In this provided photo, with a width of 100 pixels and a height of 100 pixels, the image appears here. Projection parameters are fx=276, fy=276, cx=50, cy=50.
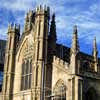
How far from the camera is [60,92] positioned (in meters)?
34.3

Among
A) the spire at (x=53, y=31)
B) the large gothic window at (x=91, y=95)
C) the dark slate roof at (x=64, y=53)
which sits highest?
the spire at (x=53, y=31)

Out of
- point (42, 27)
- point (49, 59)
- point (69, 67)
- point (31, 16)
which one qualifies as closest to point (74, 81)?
point (69, 67)

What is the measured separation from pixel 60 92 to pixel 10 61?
1219cm

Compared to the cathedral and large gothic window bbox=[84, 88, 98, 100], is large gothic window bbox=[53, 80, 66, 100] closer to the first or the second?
the cathedral

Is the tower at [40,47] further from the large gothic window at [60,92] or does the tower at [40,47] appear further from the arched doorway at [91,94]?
the arched doorway at [91,94]

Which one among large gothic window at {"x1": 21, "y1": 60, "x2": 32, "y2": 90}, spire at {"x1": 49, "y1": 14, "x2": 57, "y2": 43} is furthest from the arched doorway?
spire at {"x1": 49, "y1": 14, "x2": 57, "y2": 43}

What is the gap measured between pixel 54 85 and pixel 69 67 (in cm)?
363

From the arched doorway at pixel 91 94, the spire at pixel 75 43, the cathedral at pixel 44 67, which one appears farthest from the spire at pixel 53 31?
the arched doorway at pixel 91 94

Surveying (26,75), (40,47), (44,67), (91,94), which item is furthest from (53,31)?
(91,94)

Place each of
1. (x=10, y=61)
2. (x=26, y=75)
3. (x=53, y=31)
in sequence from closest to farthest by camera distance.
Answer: (x=26, y=75)
(x=53, y=31)
(x=10, y=61)

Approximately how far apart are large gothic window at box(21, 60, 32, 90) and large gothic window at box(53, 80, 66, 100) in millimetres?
5198

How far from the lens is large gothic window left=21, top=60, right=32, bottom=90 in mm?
39188

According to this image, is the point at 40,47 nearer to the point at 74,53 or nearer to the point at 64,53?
the point at 64,53

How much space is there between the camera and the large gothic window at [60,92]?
3381 cm
